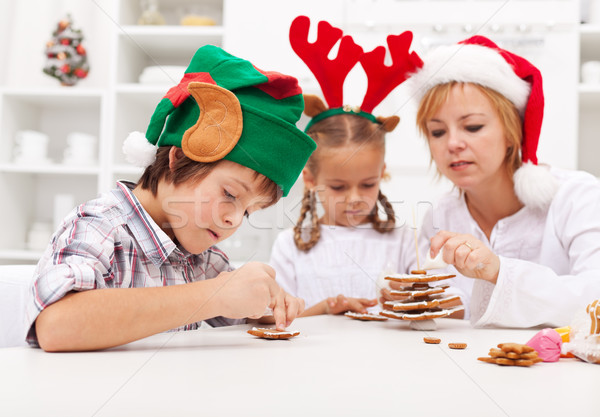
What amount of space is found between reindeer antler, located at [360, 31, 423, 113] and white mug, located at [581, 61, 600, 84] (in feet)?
4.37

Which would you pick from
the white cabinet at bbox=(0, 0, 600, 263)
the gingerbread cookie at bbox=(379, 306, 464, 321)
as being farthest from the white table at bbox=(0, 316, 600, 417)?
the white cabinet at bbox=(0, 0, 600, 263)

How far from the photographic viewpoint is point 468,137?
4.45ft

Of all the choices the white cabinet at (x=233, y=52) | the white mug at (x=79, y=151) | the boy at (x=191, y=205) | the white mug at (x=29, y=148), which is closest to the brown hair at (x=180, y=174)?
the boy at (x=191, y=205)

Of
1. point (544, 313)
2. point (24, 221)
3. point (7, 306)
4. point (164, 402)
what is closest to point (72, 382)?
point (164, 402)

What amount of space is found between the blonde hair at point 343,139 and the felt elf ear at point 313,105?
0.04m

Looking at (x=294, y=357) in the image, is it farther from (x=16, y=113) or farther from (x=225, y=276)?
(x=16, y=113)

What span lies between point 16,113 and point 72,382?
257 cm

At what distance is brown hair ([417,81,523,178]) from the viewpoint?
1.38 m

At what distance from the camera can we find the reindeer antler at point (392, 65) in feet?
4.53

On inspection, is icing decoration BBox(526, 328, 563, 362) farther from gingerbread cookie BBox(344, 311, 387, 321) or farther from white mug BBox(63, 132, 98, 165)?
white mug BBox(63, 132, 98, 165)

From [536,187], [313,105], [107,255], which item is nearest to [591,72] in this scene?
[536,187]

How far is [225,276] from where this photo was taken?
0.80 metres

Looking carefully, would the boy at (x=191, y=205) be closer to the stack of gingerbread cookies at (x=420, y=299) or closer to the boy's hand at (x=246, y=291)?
the boy's hand at (x=246, y=291)

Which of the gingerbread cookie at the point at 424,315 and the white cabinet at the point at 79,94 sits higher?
the white cabinet at the point at 79,94
